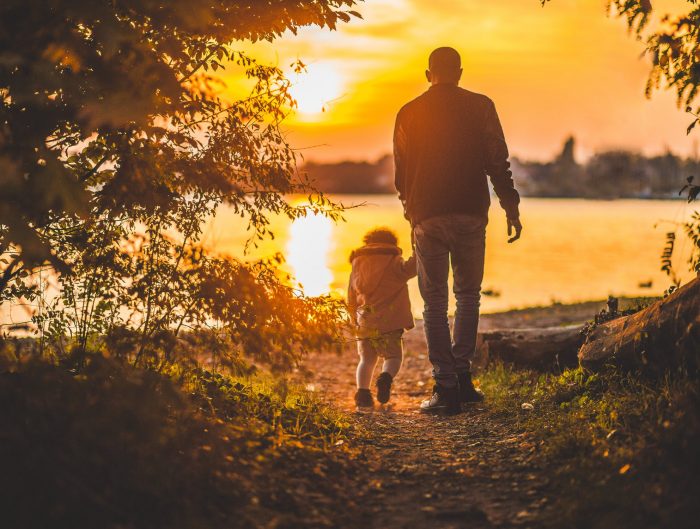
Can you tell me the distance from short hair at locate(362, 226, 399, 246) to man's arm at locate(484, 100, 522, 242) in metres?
1.61

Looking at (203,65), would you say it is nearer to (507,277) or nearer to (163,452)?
(163,452)

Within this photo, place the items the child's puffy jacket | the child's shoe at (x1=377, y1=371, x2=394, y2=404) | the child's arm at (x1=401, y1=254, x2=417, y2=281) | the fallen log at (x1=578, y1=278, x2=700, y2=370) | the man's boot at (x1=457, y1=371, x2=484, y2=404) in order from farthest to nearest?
the child's puffy jacket, the child's shoe at (x1=377, y1=371, x2=394, y2=404), the child's arm at (x1=401, y1=254, x2=417, y2=281), the man's boot at (x1=457, y1=371, x2=484, y2=404), the fallen log at (x1=578, y1=278, x2=700, y2=370)

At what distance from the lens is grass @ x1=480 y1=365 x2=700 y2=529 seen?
3252 millimetres

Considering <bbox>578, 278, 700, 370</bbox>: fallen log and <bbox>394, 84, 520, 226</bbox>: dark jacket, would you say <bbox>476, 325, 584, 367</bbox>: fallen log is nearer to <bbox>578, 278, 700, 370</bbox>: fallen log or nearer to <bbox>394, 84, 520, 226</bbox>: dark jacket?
<bbox>578, 278, 700, 370</bbox>: fallen log

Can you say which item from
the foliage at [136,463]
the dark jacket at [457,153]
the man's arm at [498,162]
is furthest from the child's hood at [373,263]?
the foliage at [136,463]

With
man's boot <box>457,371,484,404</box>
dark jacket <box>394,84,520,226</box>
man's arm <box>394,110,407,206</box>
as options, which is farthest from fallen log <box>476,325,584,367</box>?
man's arm <box>394,110,407,206</box>

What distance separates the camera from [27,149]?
350cm

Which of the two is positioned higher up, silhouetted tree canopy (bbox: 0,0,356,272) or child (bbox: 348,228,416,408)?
silhouetted tree canopy (bbox: 0,0,356,272)

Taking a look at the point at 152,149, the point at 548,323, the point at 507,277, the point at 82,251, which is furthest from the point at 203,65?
the point at 507,277

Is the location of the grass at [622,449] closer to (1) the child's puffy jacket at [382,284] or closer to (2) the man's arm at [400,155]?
(1) the child's puffy jacket at [382,284]

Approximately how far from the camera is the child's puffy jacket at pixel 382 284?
716 cm

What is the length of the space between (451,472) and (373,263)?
128 inches

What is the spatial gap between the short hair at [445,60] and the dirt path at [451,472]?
2.63 metres

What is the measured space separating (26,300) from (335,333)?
2.60 meters
